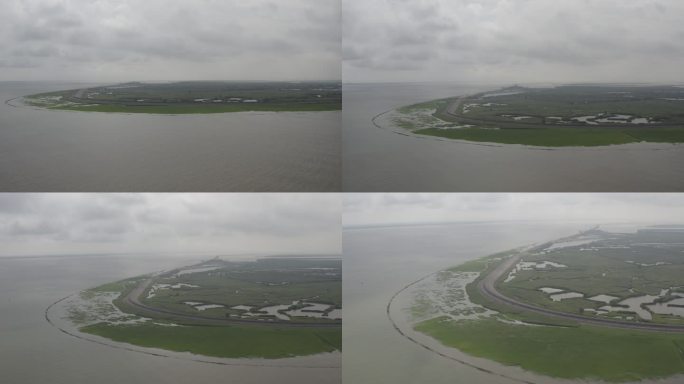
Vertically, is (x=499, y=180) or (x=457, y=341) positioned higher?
(x=499, y=180)

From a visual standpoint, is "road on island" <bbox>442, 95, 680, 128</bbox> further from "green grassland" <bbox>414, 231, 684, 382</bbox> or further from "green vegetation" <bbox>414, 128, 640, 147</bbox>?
"green grassland" <bbox>414, 231, 684, 382</bbox>

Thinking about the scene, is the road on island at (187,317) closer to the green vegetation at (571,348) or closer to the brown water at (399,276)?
the brown water at (399,276)

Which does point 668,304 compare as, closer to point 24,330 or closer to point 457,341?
point 457,341

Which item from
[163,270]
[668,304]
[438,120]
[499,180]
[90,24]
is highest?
[90,24]

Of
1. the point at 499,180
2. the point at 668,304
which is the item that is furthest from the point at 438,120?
the point at 668,304

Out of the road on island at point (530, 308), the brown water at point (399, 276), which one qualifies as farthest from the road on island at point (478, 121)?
the road on island at point (530, 308)

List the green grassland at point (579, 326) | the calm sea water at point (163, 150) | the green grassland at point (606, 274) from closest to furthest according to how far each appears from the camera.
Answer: the calm sea water at point (163, 150), the green grassland at point (579, 326), the green grassland at point (606, 274)

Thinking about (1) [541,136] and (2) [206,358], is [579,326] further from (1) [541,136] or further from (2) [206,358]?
(2) [206,358]
